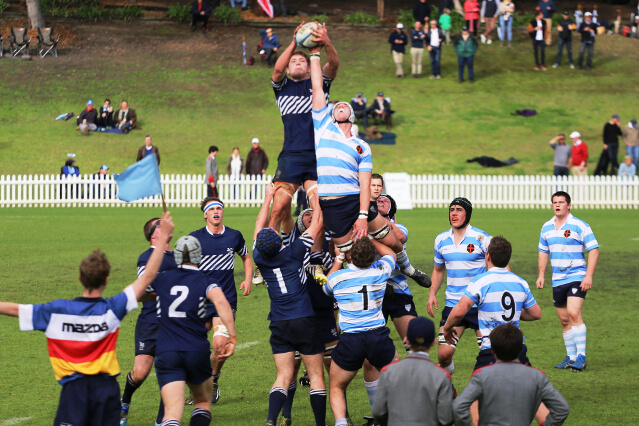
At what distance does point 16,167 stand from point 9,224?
13.4 metres

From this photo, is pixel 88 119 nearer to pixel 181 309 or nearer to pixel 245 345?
pixel 245 345

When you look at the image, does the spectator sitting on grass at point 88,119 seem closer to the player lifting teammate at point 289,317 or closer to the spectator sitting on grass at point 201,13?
the spectator sitting on grass at point 201,13

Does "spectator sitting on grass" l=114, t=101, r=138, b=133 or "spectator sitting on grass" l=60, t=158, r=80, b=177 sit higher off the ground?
"spectator sitting on grass" l=60, t=158, r=80, b=177

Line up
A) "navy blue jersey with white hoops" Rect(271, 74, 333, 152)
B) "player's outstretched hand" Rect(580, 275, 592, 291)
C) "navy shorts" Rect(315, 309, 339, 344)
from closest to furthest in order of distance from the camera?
"navy shorts" Rect(315, 309, 339, 344)
"navy blue jersey with white hoops" Rect(271, 74, 333, 152)
"player's outstretched hand" Rect(580, 275, 592, 291)

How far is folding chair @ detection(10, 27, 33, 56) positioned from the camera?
48625 millimetres

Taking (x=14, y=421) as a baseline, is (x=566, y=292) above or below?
below

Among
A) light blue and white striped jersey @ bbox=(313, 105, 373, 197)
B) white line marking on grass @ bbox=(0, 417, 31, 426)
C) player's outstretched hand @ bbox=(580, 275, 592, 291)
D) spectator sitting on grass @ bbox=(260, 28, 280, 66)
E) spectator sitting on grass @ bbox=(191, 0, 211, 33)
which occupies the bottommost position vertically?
spectator sitting on grass @ bbox=(260, 28, 280, 66)

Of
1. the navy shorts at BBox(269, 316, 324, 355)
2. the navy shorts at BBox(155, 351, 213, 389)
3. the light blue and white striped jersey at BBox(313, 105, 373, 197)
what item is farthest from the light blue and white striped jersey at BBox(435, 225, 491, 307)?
the navy shorts at BBox(155, 351, 213, 389)

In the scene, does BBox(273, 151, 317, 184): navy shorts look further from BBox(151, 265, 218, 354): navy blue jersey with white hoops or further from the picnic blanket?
the picnic blanket

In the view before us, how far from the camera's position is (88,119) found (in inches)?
1644

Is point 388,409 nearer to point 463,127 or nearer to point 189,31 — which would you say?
point 463,127

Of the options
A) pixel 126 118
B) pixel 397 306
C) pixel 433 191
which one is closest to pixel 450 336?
pixel 397 306

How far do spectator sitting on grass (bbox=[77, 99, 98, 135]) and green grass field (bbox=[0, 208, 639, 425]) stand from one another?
46.9ft

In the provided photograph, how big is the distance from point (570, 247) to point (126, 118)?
33353 mm
